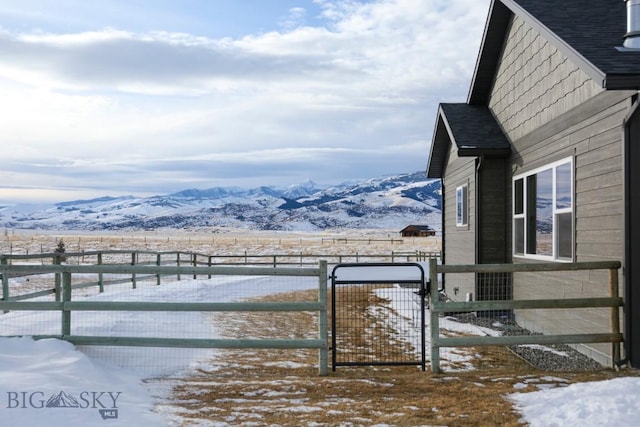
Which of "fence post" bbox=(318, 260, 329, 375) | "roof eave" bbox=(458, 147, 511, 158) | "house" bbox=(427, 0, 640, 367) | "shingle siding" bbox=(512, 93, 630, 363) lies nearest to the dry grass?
"fence post" bbox=(318, 260, 329, 375)

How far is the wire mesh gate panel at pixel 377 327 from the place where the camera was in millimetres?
7883

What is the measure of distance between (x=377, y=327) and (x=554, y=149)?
187 inches

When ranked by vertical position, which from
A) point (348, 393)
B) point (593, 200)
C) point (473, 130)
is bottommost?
point (348, 393)

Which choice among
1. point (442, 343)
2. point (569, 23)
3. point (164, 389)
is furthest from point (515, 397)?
point (569, 23)

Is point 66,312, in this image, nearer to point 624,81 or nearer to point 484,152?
point 624,81

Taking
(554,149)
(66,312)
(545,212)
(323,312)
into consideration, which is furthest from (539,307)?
(66,312)

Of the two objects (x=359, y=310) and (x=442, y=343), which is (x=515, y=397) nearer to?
(x=442, y=343)


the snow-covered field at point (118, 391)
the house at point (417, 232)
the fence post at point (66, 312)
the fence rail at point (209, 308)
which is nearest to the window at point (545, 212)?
the snow-covered field at point (118, 391)

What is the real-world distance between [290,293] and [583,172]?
1265 cm

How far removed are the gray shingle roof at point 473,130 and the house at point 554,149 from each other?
26 millimetres

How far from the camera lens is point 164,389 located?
6.63m

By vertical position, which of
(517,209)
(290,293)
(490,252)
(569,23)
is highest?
(569,23)

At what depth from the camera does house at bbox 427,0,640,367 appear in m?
7.30

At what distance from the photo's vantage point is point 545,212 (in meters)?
10.1
